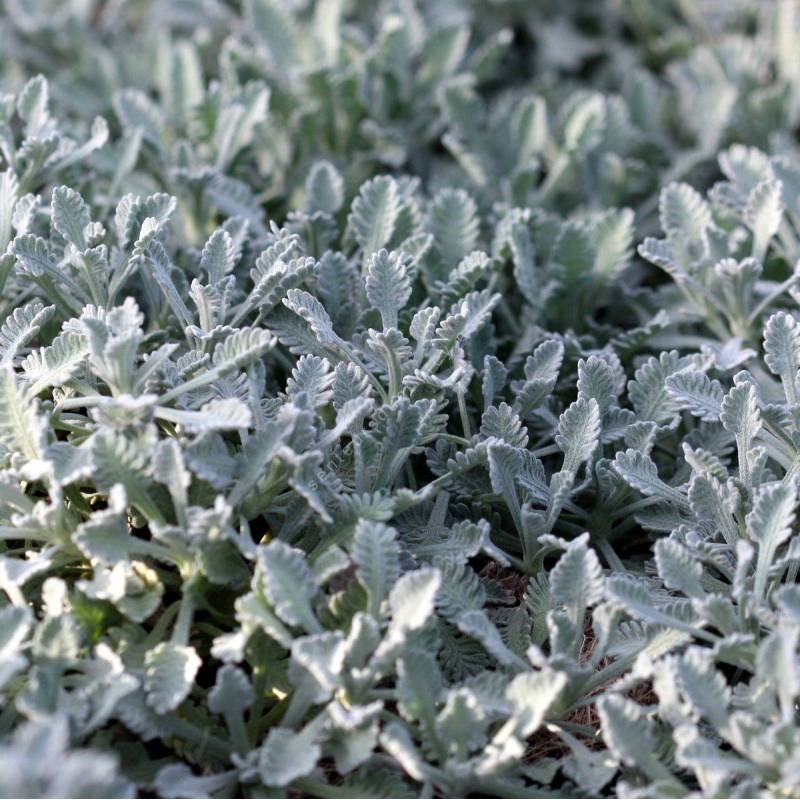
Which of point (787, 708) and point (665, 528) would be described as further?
point (665, 528)

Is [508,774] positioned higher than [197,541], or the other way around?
[197,541]

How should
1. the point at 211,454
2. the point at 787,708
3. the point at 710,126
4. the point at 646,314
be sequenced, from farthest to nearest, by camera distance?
1. the point at 710,126
2. the point at 646,314
3. the point at 211,454
4. the point at 787,708

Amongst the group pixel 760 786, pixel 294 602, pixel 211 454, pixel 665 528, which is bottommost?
pixel 760 786

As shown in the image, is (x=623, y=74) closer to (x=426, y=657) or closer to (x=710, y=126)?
(x=710, y=126)

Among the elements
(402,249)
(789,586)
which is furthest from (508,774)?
(402,249)

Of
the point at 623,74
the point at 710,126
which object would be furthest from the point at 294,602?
the point at 623,74

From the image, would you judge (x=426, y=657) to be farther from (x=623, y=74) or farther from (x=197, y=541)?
(x=623, y=74)

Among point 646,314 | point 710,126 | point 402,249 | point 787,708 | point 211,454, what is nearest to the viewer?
point 787,708
